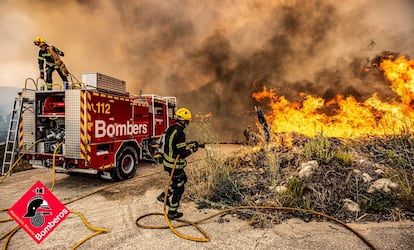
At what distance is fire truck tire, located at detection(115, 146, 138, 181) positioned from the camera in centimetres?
664

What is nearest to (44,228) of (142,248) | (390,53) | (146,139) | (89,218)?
(142,248)

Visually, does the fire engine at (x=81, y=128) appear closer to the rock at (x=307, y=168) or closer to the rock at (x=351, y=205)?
the rock at (x=307, y=168)

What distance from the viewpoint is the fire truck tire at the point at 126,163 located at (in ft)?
21.8

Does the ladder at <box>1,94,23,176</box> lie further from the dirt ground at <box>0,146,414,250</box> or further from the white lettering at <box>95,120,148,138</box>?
the white lettering at <box>95,120,148,138</box>

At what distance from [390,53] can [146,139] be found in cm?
1222

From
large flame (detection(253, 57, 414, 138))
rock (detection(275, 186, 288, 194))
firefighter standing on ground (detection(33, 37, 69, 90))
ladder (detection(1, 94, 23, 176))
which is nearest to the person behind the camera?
rock (detection(275, 186, 288, 194))

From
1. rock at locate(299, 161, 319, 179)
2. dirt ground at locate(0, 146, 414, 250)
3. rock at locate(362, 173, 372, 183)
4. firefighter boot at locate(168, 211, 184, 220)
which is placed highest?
rock at locate(299, 161, 319, 179)

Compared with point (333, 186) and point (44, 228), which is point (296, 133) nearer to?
point (333, 186)

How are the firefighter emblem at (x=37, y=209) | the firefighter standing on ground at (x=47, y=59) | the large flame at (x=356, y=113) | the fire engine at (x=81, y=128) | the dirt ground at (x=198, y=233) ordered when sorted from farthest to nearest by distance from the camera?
the large flame at (x=356, y=113)
the firefighter standing on ground at (x=47, y=59)
the fire engine at (x=81, y=128)
the dirt ground at (x=198, y=233)
the firefighter emblem at (x=37, y=209)

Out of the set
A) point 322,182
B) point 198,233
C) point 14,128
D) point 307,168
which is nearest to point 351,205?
point 322,182

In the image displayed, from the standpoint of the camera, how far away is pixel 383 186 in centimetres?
433

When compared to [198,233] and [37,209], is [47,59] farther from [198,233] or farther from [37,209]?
[198,233]

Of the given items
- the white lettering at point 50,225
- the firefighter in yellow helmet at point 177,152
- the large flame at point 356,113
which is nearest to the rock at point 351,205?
the firefighter in yellow helmet at point 177,152

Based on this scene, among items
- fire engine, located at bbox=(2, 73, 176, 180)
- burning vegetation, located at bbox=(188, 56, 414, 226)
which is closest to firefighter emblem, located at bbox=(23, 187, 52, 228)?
burning vegetation, located at bbox=(188, 56, 414, 226)
